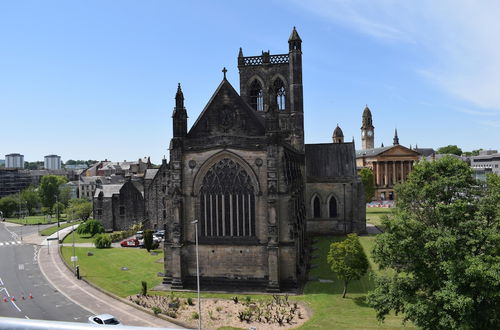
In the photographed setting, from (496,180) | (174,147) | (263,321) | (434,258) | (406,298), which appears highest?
(174,147)

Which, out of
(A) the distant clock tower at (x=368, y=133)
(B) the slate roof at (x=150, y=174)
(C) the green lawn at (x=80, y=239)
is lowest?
(C) the green lawn at (x=80, y=239)

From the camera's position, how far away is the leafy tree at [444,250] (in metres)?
17.7

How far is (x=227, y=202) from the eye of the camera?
118ft

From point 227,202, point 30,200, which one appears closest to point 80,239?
point 227,202

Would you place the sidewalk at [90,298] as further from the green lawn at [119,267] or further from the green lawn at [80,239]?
the green lawn at [80,239]

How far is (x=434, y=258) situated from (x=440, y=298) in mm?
2444

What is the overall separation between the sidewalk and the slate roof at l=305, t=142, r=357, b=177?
32759 mm

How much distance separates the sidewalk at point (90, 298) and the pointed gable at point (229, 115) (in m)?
15.7

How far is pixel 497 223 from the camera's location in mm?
19047

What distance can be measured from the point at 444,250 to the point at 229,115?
70.7 feet

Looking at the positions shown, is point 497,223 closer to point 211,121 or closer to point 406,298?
point 406,298

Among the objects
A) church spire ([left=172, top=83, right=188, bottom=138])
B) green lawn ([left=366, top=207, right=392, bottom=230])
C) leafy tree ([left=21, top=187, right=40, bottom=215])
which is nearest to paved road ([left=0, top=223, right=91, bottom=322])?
church spire ([left=172, top=83, right=188, bottom=138])

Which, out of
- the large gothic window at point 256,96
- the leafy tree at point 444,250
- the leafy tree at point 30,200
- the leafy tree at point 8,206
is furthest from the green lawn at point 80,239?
the leafy tree at point 30,200

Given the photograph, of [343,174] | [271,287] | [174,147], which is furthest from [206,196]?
[343,174]
